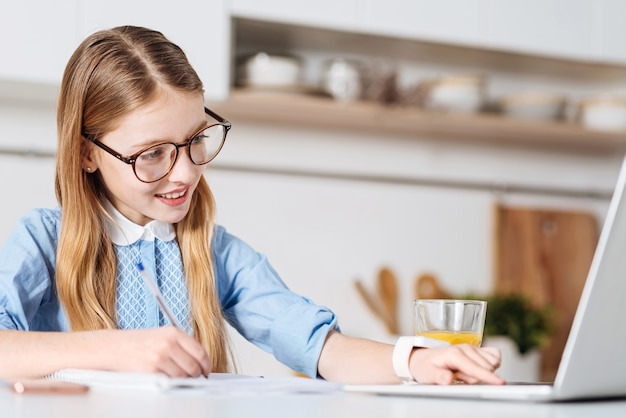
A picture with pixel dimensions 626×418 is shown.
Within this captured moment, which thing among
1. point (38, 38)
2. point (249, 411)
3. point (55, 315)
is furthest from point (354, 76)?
point (249, 411)

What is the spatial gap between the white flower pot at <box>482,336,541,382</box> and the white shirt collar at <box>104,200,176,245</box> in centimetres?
128

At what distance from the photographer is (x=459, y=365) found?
89 centimetres

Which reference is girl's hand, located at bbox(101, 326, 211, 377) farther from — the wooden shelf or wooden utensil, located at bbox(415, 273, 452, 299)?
wooden utensil, located at bbox(415, 273, 452, 299)

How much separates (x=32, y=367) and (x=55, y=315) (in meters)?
0.32

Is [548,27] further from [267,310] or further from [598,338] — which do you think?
[598,338]

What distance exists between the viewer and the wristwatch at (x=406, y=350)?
38.0 inches

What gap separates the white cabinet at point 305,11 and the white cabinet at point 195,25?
6cm

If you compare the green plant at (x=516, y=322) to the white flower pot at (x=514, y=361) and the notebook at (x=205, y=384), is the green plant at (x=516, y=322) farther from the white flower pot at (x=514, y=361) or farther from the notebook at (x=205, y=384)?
the notebook at (x=205, y=384)

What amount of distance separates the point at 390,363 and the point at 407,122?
1512 mm

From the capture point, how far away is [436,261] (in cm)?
268

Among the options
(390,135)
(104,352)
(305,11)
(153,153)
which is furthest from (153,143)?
(390,135)

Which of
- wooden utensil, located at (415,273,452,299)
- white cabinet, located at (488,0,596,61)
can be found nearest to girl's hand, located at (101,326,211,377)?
wooden utensil, located at (415,273,452,299)

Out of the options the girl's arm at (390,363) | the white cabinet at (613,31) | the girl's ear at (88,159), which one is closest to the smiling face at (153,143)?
the girl's ear at (88,159)

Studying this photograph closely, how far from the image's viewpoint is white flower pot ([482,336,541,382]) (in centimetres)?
235
